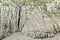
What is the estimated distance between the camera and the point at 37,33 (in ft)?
8.96

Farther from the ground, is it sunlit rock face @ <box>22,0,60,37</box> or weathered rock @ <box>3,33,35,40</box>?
sunlit rock face @ <box>22,0,60,37</box>

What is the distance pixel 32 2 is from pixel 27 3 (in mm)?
102

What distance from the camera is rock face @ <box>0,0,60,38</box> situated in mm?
2748

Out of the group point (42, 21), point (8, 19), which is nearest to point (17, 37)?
point (8, 19)

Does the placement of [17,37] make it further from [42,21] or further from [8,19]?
[42,21]

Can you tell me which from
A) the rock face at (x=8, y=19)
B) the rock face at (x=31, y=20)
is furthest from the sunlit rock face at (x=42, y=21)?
the rock face at (x=8, y=19)

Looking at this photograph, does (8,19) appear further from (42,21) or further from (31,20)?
(42,21)

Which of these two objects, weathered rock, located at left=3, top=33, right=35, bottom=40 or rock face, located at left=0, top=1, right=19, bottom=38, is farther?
rock face, located at left=0, top=1, right=19, bottom=38

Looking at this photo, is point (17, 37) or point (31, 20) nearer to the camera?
point (17, 37)

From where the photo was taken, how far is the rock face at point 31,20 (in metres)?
2.75

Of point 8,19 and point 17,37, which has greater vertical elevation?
point 8,19

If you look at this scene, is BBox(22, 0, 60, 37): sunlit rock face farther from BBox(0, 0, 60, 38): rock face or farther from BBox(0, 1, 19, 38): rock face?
BBox(0, 1, 19, 38): rock face

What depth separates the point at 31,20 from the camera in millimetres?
2812

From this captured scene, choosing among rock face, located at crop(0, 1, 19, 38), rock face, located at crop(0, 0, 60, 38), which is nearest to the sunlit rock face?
rock face, located at crop(0, 0, 60, 38)
